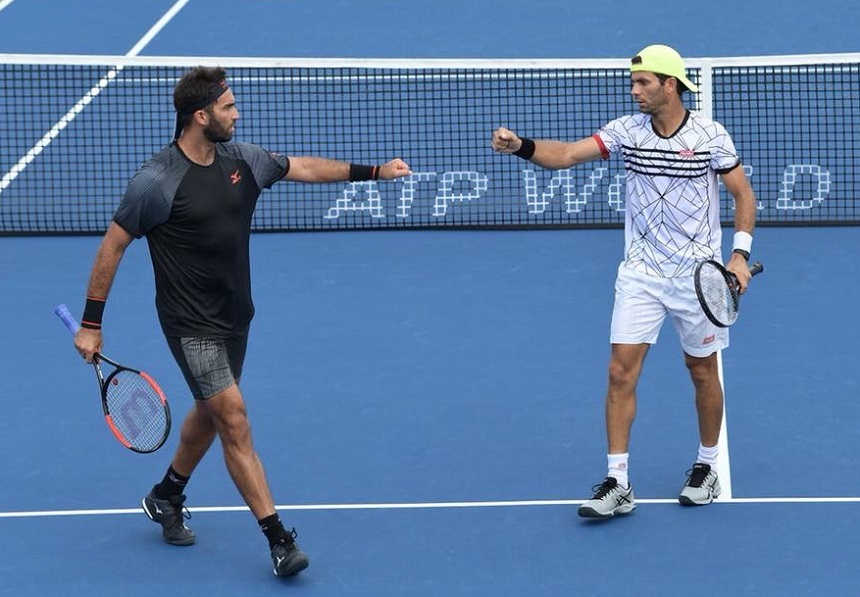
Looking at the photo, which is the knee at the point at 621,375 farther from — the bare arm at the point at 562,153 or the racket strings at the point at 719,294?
the bare arm at the point at 562,153

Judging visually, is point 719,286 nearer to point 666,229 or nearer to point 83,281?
point 666,229

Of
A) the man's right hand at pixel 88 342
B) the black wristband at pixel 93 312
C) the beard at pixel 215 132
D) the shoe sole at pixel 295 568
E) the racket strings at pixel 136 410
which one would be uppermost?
the beard at pixel 215 132

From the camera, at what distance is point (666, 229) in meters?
7.05

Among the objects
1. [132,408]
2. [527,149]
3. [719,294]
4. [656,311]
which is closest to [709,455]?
[656,311]

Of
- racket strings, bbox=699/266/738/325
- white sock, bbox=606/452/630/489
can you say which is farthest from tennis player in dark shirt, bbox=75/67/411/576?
racket strings, bbox=699/266/738/325

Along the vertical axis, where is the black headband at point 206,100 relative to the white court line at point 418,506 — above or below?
above

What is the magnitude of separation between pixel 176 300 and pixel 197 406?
47 centimetres

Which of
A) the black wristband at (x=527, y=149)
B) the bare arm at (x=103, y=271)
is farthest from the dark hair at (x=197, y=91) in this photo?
the black wristband at (x=527, y=149)

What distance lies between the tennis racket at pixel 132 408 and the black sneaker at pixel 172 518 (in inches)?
16.6

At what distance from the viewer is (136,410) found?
260 inches

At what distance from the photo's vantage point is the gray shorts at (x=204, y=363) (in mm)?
6508

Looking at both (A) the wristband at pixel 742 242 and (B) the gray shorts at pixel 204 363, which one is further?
(A) the wristband at pixel 742 242

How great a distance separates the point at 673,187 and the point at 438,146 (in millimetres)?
5908

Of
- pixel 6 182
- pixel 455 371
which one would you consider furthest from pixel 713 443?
pixel 6 182
